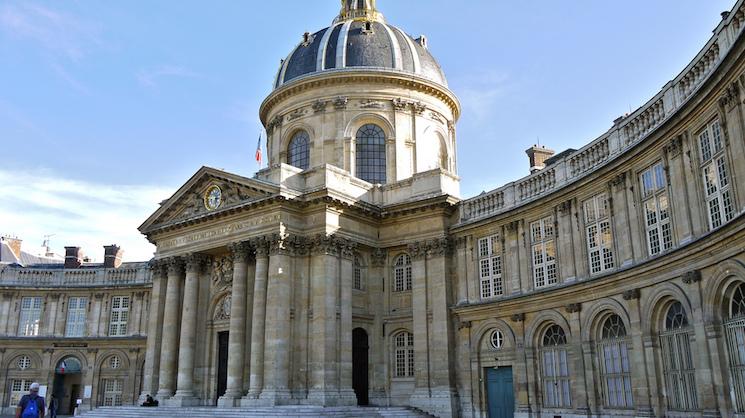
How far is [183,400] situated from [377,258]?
33.9 feet

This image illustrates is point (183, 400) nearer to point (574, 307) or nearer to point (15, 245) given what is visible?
point (574, 307)

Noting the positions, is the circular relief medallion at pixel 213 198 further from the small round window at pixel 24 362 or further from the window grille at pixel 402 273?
the small round window at pixel 24 362

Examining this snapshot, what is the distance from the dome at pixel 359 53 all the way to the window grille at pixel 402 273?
1060cm

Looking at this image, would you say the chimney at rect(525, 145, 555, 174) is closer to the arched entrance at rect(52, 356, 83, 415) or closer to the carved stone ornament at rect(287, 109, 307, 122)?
the carved stone ornament at rect(287, 109, 307, 122)

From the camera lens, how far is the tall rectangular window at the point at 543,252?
25406mm

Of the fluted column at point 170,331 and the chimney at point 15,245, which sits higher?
the chimney at point 15,245

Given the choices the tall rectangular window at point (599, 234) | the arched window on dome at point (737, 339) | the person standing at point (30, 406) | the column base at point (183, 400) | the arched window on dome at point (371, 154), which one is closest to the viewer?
the person standing at point (30, 406)

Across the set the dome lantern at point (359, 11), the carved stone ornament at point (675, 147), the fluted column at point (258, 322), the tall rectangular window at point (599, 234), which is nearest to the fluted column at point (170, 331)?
the fluted column at point (258, 322)

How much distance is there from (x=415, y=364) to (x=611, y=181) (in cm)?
1152

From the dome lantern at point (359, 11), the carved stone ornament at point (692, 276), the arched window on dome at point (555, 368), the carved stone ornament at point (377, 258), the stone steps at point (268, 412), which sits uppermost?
the dome lantern at point (359, 11)

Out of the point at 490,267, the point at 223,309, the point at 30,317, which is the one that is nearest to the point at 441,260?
the point at 490,267

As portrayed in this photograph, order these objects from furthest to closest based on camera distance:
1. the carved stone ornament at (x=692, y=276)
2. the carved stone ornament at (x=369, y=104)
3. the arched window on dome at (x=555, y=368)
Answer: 1. the carved stone ornament at (x=369, y=104)
2. the arched window on dome at (x=555, y=368)
3. the carved stone ornament at (x=692, y=276)

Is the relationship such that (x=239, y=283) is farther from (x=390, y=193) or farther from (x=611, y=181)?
(x=611, y=181)

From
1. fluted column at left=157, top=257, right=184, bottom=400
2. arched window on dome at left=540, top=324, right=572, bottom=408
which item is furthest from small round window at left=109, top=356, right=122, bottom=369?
arched window on dome at left=540, top=324, right=572, bottom=408
